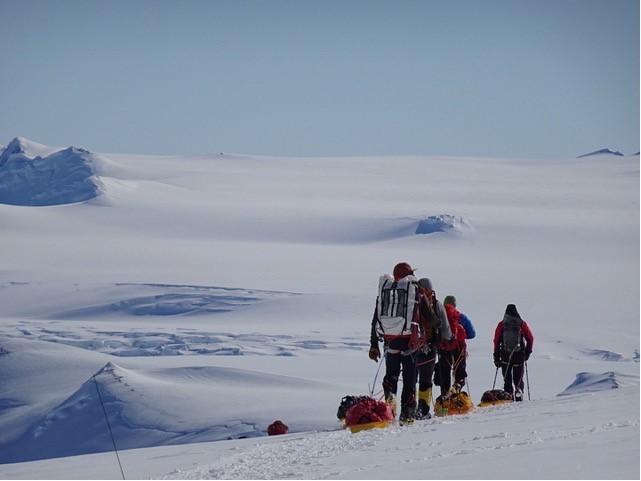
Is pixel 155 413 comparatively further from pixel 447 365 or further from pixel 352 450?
pixel 352 450

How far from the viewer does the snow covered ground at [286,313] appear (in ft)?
19.8

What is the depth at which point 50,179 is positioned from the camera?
63.4 meters

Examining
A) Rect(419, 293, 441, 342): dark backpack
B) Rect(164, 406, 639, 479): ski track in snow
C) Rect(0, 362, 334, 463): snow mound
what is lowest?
Rect(0, 362, 334, 463): snow mound

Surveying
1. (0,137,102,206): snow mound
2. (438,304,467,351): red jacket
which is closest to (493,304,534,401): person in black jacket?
(438,304,467,351): red jacket

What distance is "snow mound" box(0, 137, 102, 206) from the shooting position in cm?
5672

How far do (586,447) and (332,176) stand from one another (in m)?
63.7

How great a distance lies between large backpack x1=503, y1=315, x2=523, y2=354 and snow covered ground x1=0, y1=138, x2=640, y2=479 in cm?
86

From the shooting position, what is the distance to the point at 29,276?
31.4 metres

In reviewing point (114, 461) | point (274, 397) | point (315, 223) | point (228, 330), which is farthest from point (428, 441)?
point (315, 223)

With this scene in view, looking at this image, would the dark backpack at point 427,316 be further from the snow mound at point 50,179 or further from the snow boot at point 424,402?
the snow mound at point 50,179

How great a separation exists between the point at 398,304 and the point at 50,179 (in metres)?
59.3

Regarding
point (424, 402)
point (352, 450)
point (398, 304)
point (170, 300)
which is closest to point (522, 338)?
point (424, 402)

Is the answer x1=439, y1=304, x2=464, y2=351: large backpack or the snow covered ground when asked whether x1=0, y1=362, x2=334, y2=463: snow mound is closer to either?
the snow covered ground

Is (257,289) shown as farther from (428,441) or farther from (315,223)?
(428,441)
